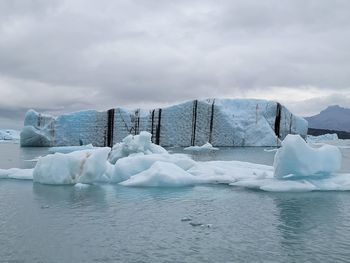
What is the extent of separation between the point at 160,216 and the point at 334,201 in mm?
3818

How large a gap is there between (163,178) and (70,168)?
8.63 feet

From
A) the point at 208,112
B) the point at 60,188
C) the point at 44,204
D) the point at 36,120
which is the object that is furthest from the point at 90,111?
the point at 44,204

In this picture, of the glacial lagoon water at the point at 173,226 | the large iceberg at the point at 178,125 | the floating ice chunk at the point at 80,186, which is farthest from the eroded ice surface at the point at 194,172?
the large iceberg at the point at 178,125

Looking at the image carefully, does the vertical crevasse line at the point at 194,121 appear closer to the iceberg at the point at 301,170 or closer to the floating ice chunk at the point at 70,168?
the floating ice chunk at the point at 70,168

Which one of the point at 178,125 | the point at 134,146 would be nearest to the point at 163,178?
the point at 134,146

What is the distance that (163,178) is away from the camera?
10.8m

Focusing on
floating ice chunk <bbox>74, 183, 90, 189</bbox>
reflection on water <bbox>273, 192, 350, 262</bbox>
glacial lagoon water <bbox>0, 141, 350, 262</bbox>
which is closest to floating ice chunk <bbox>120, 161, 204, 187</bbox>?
glacial lagoon water <bbox>0, 141, 350, 262</bbox>

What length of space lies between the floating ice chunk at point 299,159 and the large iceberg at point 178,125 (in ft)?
70.8

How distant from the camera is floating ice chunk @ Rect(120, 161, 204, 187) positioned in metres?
10.8

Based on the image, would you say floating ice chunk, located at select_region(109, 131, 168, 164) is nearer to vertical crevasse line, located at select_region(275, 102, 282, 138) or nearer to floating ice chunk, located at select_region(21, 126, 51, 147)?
floating ice chunk, located at select_region(21, 126, 51, 147)

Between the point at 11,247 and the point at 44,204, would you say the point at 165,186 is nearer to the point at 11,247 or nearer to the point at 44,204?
the point at 44,204

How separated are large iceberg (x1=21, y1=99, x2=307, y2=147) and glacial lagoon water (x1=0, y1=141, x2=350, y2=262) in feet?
71.5

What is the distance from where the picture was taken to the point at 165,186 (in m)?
10.8

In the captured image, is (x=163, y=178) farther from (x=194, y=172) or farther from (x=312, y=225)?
(x=312, y=225)
